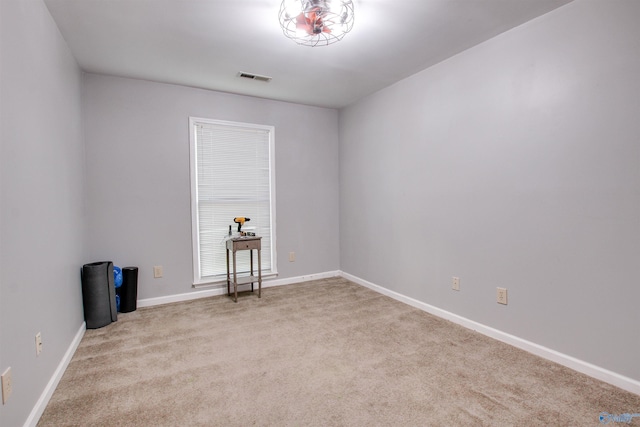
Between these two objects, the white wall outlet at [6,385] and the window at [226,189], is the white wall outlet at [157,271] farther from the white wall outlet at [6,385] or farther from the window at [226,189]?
the white wall outlet at [6,385]

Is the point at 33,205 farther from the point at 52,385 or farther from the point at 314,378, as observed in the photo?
the point at 314,378

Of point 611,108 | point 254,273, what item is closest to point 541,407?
point 611,108

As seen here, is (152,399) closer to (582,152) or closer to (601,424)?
(601,424)

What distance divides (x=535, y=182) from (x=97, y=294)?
3656 mm

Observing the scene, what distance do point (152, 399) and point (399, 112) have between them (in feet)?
10.7

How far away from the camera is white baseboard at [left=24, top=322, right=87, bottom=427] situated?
1642 millimetres

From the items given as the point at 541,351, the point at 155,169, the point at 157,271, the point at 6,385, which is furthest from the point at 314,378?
the point at 155,169

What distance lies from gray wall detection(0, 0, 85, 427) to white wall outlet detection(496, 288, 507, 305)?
9.84 ft

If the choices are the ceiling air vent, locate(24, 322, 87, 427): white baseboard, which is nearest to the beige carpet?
locate(24, 322, 87, 427): white baseboard

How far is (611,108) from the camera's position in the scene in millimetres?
1942

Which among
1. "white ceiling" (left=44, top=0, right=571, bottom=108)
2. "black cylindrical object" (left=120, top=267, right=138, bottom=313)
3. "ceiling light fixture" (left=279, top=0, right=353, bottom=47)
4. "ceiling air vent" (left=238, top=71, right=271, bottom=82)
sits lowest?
"black cylindrical object" (left=120, top=267, right=138, bottom=313)

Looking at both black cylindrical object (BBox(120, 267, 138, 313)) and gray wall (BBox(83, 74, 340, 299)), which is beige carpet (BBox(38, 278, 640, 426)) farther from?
gray wall (BBox(83, 74, 340, 299))

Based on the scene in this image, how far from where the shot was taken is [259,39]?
254 cm

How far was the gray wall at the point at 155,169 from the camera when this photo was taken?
10.7 ft
